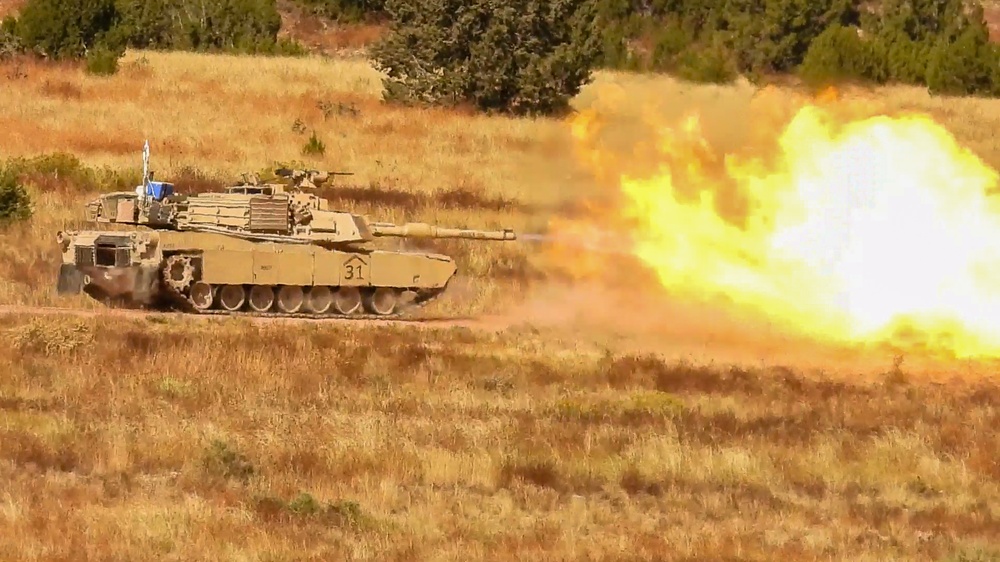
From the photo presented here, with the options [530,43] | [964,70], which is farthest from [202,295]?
[964,70]

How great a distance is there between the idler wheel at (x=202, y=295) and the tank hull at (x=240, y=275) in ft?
0.06

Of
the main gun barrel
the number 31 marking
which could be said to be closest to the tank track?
the number 31 marking

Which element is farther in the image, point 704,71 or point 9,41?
point 9,41

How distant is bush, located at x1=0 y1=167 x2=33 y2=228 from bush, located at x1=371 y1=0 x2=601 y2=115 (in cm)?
2074

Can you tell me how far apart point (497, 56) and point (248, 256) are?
1021 inches

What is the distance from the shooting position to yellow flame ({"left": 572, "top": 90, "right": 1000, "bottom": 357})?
28.4m

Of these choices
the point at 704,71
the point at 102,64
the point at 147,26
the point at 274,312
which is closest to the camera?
the point at 274,312

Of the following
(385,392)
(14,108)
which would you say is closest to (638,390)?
(385,392)

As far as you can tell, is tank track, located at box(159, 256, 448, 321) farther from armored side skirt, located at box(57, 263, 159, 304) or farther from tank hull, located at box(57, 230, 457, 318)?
armored side skirt, located at box(57, 263, 159, 304)

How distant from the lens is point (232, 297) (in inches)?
1193

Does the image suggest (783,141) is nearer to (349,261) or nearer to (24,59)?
(349,261)

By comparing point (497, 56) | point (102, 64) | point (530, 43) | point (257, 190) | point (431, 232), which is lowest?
point (102, 64)

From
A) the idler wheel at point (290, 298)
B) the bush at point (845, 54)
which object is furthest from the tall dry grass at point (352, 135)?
the idler wheel at point (290, 298)

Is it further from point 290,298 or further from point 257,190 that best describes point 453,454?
point 257,190
